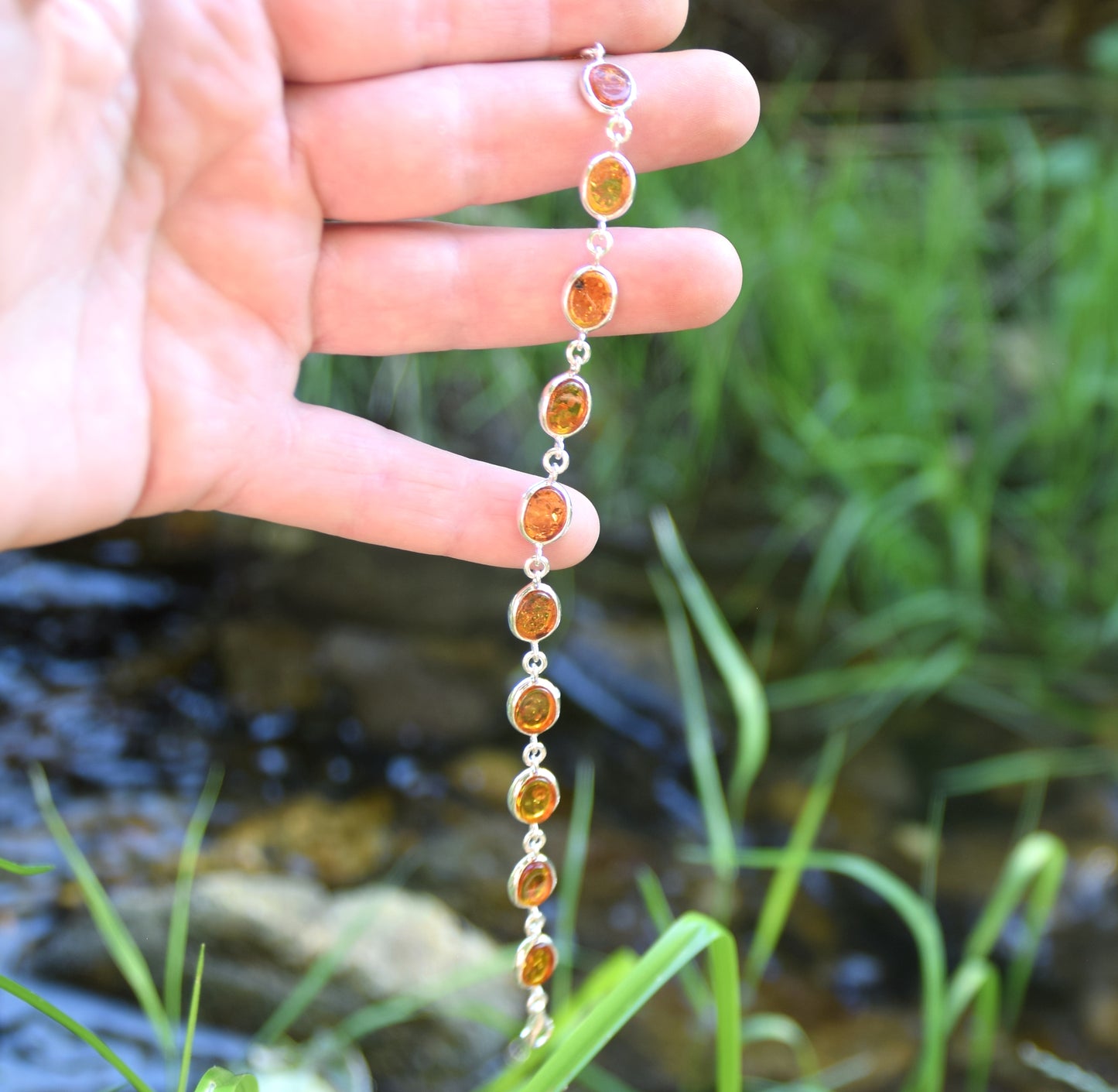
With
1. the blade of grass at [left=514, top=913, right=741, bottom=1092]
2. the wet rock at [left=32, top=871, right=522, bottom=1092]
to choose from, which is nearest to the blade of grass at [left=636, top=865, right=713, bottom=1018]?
the wet rock at [left=32, top=871, right=522, bottom=1092]

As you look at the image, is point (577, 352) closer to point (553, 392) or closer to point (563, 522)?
point (553, 392)

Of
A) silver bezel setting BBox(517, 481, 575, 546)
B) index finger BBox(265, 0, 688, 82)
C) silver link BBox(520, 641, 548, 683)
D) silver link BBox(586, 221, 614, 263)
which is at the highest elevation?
index finger BBox(265, 0, 688, 82)

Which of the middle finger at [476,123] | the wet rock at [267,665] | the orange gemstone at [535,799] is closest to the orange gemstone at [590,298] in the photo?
the middle finger at [476,123]

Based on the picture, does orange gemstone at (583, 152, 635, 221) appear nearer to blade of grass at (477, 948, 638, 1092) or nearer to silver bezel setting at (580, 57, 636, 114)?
silver bezel setting at (580, 57, 636, 114)

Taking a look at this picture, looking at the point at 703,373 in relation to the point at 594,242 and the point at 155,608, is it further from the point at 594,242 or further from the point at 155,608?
the point at 594,242

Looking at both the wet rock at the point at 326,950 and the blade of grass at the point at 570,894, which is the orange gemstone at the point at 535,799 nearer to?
the blade of grass at the point at 570,894

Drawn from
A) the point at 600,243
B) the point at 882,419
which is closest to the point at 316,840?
the point at 600,243
